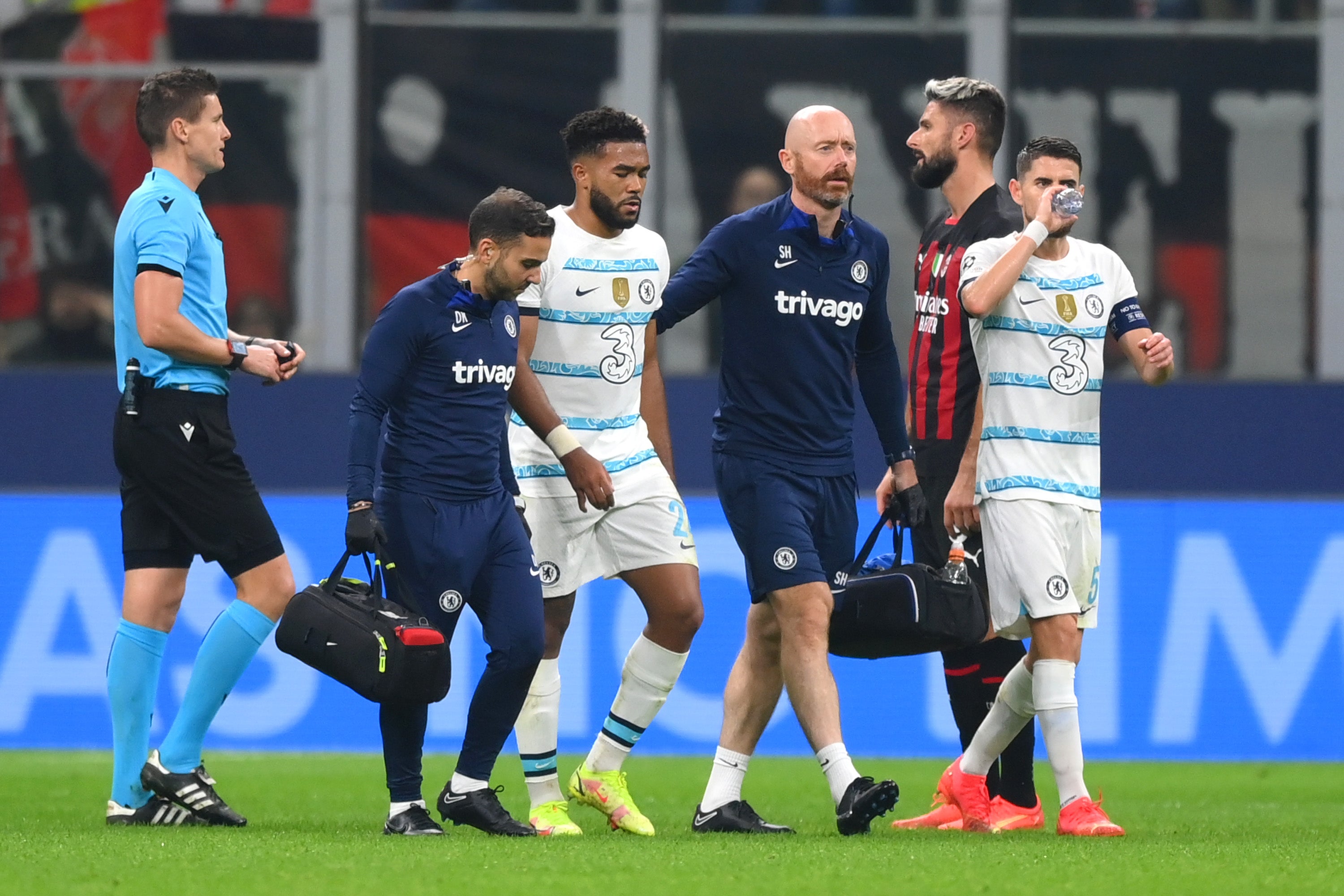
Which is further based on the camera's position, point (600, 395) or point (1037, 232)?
point (600, 395)

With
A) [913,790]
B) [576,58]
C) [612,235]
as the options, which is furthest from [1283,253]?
[612,235]

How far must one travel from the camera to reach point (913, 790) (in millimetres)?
8312

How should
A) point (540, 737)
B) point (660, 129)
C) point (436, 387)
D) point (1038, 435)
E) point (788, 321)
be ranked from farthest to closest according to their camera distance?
point (660, 129) < point (540, 737) < point (788, 321) < point (1038, 435) < point (436, 387)

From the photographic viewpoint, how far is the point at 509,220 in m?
6.15

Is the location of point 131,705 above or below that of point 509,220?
below

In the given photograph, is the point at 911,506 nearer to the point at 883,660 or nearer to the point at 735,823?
the point at 735,823

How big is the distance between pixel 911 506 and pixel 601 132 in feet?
4.81

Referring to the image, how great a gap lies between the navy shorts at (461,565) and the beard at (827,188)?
1.31 meters

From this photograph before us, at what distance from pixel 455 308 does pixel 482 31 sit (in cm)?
805

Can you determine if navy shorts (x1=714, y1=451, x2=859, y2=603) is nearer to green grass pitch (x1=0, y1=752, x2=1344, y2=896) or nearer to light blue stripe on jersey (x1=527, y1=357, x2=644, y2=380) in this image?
light blue stripe on jersey (x1=527, y1=357, x2=644, y2=380)

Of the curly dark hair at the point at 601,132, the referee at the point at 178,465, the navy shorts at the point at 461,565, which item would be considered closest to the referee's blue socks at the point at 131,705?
A: the referee at the point at 178,465

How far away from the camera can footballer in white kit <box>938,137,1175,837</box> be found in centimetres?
631

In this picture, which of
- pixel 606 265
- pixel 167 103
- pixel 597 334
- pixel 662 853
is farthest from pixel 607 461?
pixel 167 103

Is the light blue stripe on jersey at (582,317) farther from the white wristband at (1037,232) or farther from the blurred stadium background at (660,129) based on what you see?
the blurred stadium background at (660,129)
